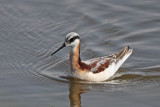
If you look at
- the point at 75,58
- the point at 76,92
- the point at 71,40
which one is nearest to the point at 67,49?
the point at 75,58

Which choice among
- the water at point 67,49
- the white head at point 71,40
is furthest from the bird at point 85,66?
the water at point 67,49

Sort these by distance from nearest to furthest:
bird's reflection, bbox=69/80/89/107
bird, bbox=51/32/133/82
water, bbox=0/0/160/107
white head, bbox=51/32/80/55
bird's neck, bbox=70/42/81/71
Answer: bird's reflection, bbox=69/80/89/107, water, bbox=0/0/160/107, white head, bbox=51/32/80/55, bird, bbox=51/32/133/82, bird's neck, bbox=70/42/81/71

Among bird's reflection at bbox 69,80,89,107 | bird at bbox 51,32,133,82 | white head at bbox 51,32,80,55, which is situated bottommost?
bird's reflection at bbox 69,80,89,107

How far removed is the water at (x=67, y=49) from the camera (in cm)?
1071

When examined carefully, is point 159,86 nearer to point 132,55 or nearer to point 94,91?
point 94,91

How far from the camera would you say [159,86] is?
11.4 meters

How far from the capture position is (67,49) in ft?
47.2

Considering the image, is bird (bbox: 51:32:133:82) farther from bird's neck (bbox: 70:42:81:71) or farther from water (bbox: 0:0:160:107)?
water (bbox: 0:0:160:107)

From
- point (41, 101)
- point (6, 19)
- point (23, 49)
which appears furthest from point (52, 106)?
point (6, 19)

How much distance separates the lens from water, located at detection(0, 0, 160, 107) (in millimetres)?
10711

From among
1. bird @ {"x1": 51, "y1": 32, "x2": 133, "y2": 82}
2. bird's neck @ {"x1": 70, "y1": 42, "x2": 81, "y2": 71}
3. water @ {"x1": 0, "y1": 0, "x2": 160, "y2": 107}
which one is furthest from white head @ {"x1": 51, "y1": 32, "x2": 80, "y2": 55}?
water @ {"x1": 0, "y1": 0, "x2": 160, "y2": 107}

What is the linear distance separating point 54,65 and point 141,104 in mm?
3848

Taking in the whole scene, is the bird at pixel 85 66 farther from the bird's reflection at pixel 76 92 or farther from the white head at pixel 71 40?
the bird's reflection at pixel 76 92

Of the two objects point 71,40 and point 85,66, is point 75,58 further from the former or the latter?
point 71,40
